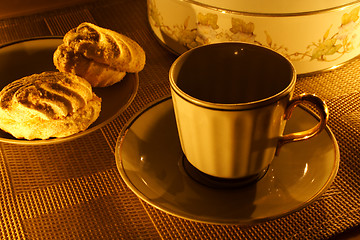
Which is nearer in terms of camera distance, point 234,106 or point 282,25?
point 234,106

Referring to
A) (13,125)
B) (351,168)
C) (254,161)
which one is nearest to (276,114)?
(254,161)

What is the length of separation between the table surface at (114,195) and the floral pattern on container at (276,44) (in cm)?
4

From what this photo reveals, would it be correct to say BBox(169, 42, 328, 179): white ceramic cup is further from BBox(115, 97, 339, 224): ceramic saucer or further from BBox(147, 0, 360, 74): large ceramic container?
BBox(147, 0, 360, 74): large ceramic container

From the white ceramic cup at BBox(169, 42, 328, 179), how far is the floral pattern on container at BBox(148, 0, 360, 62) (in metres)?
0.13

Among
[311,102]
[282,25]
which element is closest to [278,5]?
[282,25]

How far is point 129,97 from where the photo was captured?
52cm

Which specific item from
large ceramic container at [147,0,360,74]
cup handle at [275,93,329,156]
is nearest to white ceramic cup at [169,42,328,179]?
cup handle at [275,93,329,156]

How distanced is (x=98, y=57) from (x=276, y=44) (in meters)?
0.23

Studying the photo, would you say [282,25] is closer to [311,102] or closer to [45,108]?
[311,102]

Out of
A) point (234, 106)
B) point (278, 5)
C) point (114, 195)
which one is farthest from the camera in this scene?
point (278, 5)

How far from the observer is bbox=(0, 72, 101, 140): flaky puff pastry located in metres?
0.44

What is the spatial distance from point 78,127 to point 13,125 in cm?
7

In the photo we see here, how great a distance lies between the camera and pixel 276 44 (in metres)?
0.53

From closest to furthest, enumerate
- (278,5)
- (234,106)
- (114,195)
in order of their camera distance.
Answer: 1. (234,106)
2. (114,195)
3. (278,5)
